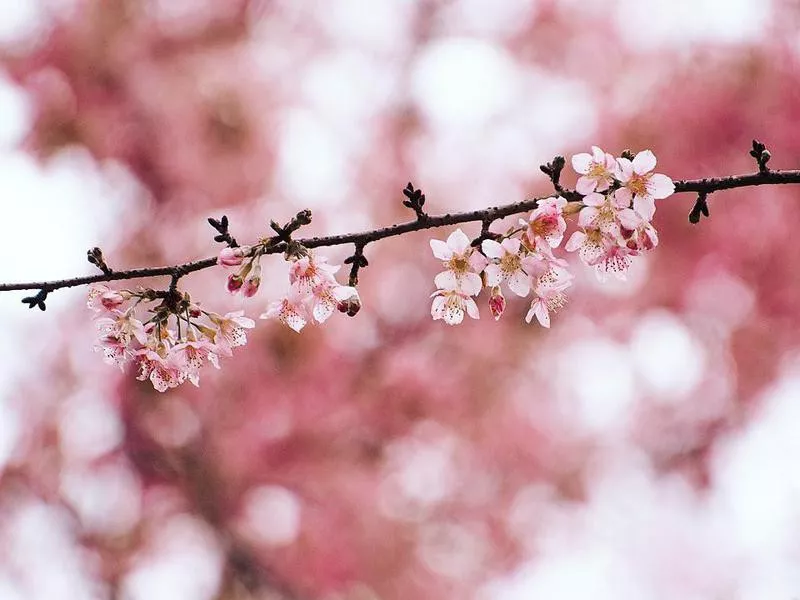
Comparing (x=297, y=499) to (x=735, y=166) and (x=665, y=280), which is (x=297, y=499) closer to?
(x=665, y=280)

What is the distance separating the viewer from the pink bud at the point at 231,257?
1.13 metres

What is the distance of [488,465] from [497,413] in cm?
39

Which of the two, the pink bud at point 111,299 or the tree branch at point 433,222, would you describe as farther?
the pink bud at point 111,299

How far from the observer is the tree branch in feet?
3.26

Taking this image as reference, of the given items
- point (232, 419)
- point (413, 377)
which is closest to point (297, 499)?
point (232, 419)

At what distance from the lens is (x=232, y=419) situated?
184 inches

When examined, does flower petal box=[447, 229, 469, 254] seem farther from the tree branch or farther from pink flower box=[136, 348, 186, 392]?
pink flower box=[136, 348, 186, 392]

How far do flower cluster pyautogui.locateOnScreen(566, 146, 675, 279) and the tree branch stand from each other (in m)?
0.04

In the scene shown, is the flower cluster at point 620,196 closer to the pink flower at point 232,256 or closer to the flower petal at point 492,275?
the flower petal at point 492,275

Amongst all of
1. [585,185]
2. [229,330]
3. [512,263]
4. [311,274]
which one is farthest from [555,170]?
[229,330]

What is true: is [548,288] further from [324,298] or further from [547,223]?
[324,298]

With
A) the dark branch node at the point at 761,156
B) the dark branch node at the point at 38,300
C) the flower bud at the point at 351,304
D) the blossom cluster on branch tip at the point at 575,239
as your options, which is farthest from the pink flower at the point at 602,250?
the dark branch node at the point at 38,300

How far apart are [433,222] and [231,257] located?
0.31 metres

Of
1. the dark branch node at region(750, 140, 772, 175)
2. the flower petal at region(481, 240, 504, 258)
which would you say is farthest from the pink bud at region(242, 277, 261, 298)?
the dark branch node at region(750, 140, 772, 175)
